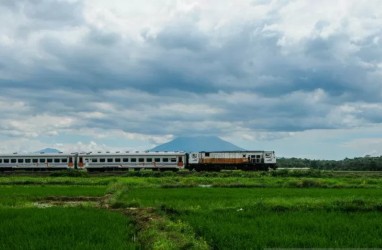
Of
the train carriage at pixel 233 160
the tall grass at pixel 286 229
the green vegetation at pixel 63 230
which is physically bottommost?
the tall grass at pixel 286 229

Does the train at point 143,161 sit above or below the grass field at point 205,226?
above

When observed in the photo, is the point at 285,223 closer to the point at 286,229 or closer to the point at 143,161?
the point at 286,229

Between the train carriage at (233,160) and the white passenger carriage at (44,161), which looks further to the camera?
the white passenger carriage at (44,161)

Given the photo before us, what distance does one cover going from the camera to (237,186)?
32500 millimetres

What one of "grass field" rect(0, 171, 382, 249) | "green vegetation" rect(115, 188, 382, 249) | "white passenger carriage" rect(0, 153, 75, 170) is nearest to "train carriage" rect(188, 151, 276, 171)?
"white passenger carriage" rect(0, 153, 75, 170)

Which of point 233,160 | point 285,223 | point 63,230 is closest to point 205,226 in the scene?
point 285,223

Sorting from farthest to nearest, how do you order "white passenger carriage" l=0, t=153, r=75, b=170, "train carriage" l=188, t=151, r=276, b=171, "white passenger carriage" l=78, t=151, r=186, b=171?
1. "white passenger carriage" l=0, t=153, r=75, b=170
2. "train carriage" l=188, t=151, r=276, b=171
3. "white passenger carriage" l=78, t=151, r=186, b=171

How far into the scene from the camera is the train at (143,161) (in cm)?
5703

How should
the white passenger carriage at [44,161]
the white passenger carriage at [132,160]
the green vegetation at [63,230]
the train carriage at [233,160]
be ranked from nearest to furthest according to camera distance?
the green vegetation at [63,230] < the white passenger carriage at [132,160] < the train carriage at [233,160] < the white passenger carriage at [44,161]

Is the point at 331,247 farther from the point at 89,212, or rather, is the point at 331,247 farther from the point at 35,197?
the point at 35,197

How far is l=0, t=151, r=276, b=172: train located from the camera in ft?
187

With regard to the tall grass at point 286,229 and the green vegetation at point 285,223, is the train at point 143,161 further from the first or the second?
the tall grass at point 286,229

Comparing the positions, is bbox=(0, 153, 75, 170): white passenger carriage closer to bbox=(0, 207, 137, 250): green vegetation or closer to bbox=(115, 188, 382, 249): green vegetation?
bbox=(115, 188, 382, 249): green vegetation

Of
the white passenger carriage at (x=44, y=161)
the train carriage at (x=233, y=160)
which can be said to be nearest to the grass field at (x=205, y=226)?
the train carriage at (x=233, y=160)
